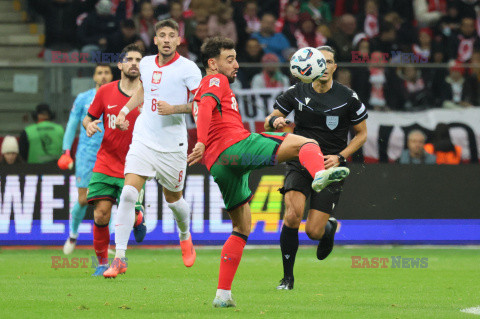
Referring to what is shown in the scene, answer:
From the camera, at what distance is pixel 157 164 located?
9.67 metres

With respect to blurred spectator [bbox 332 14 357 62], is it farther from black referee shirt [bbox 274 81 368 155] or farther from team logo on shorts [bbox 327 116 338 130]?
team logo on shorts [bbox 327 116 338 130]

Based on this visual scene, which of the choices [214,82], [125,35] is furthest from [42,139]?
[214,82]

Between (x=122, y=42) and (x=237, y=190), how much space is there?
9415 mm

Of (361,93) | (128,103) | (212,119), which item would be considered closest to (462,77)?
(361,93)

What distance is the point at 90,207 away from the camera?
14.5 m

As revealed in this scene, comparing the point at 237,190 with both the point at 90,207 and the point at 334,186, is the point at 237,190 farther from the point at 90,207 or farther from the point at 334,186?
the point at 90,207

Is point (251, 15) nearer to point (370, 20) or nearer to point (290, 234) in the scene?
point (370, 20)

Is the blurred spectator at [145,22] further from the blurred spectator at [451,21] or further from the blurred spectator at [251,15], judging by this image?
the blurred spectator at [451,21]

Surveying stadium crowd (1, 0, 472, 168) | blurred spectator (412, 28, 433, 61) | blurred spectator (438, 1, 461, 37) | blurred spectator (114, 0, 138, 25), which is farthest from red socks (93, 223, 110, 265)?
blurred spectator (438, 1, 461, 37)

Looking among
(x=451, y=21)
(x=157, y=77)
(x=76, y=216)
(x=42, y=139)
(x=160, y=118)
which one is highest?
(x=451, y=21)

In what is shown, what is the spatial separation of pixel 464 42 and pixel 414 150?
441cm

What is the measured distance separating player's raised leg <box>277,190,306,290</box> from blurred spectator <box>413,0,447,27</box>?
10.8 meters

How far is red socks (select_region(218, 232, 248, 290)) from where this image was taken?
7.47 m

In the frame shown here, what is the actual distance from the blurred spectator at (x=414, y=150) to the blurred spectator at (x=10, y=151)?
6.05 m
